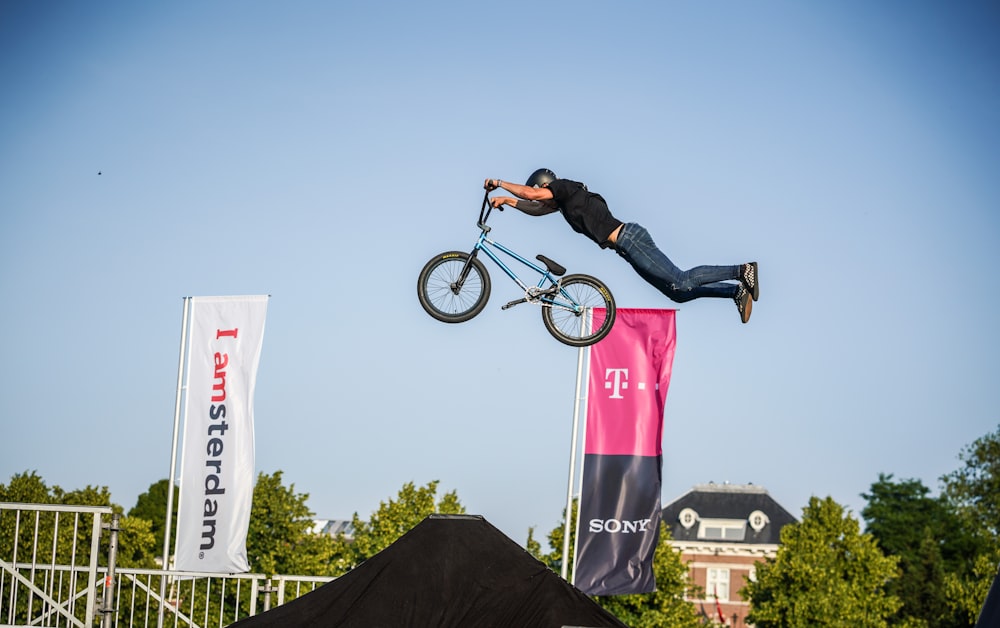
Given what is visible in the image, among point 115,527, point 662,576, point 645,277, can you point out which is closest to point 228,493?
point 115,527

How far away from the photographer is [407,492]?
40.0 m

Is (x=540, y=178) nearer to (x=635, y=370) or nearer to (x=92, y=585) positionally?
(x=92, y=585)

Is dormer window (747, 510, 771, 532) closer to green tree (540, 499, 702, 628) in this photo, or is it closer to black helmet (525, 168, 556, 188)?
green tree (540, 499, 702, 628)

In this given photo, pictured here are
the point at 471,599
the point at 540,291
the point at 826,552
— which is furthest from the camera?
the point at 826,552

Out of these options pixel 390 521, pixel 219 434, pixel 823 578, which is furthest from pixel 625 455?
pixel 823 578

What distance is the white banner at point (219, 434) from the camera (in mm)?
17969

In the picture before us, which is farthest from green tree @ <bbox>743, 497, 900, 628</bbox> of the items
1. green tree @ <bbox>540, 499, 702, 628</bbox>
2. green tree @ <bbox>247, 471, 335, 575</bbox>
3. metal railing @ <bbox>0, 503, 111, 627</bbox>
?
metal railing @ <bbox>0, 503, 111, 627</bbox>

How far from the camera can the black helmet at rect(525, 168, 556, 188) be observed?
37.9 ft

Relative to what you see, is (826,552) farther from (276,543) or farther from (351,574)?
(351,574)

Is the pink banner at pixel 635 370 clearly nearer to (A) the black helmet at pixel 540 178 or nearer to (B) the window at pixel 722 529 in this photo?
(A) the black helmet at pixel 540 178

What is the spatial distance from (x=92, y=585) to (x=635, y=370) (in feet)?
32.6

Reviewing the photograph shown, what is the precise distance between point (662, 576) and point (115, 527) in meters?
32.2

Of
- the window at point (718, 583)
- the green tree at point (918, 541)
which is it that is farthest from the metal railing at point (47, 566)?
the window at point (718, 583)

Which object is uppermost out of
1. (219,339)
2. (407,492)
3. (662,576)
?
(219,339)
